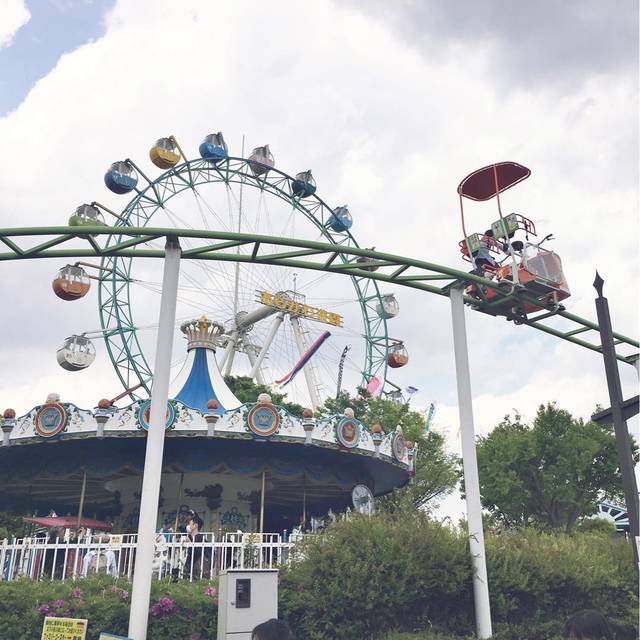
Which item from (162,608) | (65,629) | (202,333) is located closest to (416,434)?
(202,333)

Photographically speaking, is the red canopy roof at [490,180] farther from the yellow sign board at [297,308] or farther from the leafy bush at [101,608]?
the yellow sign board at [297,308]

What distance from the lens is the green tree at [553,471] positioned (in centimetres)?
3197

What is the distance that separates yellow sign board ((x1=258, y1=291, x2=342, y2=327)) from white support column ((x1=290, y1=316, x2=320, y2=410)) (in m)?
0.66

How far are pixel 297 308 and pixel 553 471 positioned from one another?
50.2ft

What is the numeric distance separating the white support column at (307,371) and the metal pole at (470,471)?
23504 millimetres

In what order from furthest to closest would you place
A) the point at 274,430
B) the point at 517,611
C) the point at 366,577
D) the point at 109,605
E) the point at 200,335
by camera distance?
1. the point at 200,335
2. the point at 274,430
3. the point at 517,611
4. the point at 366,577
5. the point at 109,605

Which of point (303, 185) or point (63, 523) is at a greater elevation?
point (303, 185)

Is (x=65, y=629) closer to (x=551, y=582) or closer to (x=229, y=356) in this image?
(x=551, y=582)

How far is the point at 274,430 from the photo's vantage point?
56.7 ft

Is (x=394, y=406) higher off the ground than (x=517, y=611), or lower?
higher

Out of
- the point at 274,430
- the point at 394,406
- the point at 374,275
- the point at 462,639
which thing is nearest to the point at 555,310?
the point at 374,275

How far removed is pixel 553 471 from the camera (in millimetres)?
32250

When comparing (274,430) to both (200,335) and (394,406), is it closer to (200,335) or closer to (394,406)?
(200,335)

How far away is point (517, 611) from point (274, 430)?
756 centimetres
